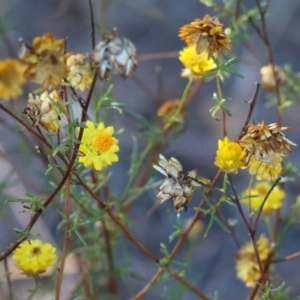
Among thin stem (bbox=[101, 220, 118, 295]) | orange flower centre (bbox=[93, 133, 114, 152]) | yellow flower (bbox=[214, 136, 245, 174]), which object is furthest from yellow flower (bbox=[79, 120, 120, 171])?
thin stem (bbox=[101, 220, 118, 295])

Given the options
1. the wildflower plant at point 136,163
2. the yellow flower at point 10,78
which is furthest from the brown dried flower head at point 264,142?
the yellow flower at point 10,78

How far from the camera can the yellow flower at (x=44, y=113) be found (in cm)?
69

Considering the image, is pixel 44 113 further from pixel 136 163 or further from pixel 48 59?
pixel 136 163

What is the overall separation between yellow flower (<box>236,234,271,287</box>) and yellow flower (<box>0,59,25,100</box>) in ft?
1.70

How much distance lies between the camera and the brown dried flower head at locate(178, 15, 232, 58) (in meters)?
0.71

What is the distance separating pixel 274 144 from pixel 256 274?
35cm

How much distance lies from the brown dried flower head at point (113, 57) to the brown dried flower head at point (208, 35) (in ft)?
0.27

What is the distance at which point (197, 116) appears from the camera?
1983mm

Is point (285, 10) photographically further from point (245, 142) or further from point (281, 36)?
point (245, 142)

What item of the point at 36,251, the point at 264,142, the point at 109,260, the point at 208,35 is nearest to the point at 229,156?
the point at 264,142

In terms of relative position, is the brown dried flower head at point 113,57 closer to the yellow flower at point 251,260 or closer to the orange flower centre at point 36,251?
the orange flower centre at point 36,251

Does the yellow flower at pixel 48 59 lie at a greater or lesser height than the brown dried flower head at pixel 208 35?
lesser

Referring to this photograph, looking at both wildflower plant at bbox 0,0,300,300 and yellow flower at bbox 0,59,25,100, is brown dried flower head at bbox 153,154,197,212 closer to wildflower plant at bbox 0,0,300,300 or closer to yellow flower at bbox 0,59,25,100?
wildflower plant at bbox 0,0,300,300

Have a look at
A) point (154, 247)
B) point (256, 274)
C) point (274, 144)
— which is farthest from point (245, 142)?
point (154, 247)
